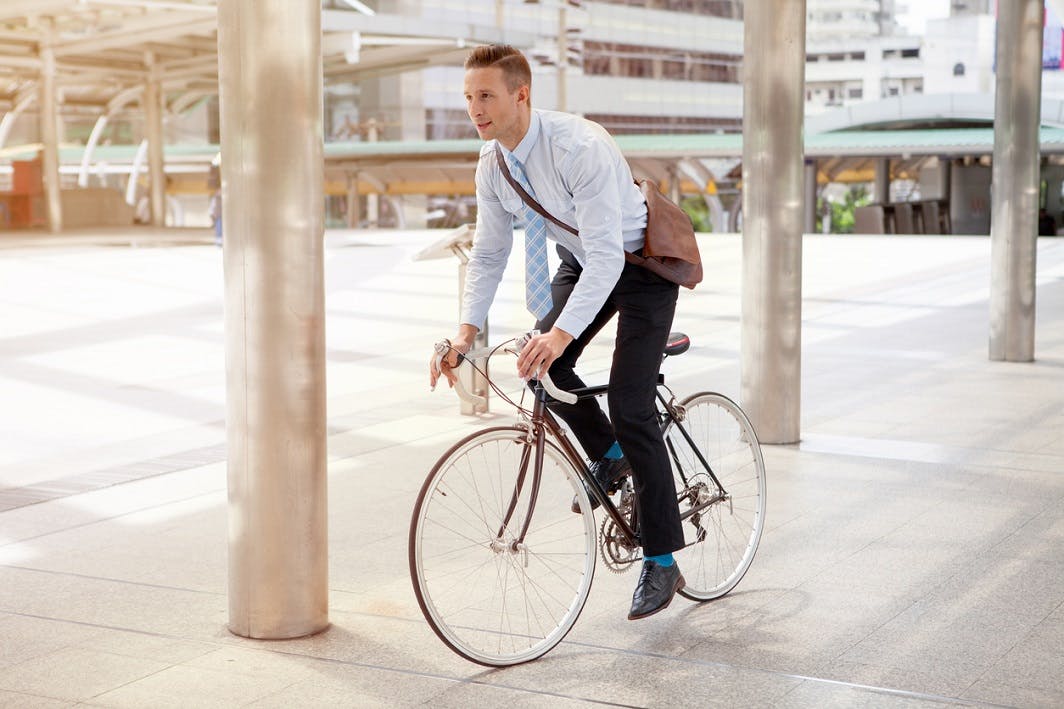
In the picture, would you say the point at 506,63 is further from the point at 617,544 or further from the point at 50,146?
the point at 50,146

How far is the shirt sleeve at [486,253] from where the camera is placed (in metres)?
4.30

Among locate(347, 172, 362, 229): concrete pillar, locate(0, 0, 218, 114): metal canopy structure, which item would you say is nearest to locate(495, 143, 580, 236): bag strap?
locate(0, 0, 218, 114): metal canopy structure

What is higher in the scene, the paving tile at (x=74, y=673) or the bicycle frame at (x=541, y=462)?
the bicycle frame at (x=541, y=462)

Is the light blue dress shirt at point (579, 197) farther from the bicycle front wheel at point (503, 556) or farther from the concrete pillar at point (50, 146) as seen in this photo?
the concrete pillar at point (50, 146)

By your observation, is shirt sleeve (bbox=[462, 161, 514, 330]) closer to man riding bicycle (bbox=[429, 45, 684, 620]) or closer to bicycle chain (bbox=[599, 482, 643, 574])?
man riding bicycle (bbox=[429, 45, 684, 620])

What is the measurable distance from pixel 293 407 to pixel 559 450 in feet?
2.74

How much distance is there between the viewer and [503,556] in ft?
13.8

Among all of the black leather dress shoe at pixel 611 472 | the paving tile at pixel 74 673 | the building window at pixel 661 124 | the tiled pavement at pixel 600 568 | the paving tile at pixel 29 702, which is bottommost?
the tiled pavement at pixel 600 568

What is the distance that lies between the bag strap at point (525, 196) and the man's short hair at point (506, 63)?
24cm

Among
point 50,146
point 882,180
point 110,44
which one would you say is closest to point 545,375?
point 110,44

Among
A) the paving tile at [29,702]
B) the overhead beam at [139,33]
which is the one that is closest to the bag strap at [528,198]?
the paving tile at [29,702]

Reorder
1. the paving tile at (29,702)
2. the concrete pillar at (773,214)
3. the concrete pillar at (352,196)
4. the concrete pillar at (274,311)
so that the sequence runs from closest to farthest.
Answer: the paving tile at (29,702), the concrete pillar at (274,311), the concrete pillar at (773,214), the concrete pillar at (352,196)

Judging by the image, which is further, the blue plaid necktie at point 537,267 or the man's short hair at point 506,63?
the blue plaid necktie at point 537,267

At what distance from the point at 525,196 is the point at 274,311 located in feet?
2.75
